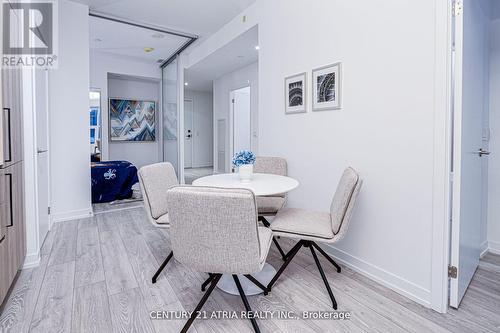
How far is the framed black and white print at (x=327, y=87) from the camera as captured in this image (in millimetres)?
2295

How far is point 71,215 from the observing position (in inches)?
143

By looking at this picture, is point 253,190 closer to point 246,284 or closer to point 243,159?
point 243,159

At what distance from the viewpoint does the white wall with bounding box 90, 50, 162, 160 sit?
229 inches

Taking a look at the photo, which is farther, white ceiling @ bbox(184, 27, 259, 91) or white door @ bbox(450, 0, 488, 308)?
white ceiling @ bbox(184, 27, 259, 91)

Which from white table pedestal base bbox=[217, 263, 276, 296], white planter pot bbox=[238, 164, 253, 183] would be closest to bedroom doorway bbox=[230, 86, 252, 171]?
white planter pot bbox=[238, 164, 253, 183]

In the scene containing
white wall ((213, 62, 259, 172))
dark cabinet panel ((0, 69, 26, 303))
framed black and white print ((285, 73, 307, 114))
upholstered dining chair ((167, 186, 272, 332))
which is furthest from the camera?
white wall ((213, 62, 259, 172))

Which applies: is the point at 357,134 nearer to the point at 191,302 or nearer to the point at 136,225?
the point at 191,302

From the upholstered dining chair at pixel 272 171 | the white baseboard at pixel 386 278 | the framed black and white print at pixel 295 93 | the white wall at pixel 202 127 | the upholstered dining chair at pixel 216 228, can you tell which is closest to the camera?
the upholstered dining chair at pixel 216 228

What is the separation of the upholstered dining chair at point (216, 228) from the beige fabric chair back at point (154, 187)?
823 millimetres

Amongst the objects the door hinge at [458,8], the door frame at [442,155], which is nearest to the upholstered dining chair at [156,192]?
the door frame at [442,155]

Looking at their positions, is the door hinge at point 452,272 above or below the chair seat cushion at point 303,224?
below

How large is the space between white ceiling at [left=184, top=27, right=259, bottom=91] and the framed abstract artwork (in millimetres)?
1343

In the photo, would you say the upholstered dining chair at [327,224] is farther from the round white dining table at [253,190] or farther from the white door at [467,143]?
the white door at [467,143]

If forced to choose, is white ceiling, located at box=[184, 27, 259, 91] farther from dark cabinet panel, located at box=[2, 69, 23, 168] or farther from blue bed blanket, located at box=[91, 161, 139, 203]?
dark cabinet panel, located at box=[2, 69, 23, 168]
